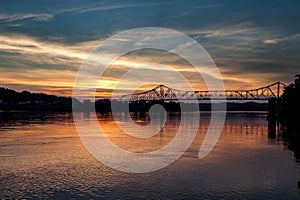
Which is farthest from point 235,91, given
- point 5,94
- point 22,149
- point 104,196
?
point 104,196

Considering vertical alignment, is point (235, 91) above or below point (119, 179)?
above

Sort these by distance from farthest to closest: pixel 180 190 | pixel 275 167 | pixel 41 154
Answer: pixel 41 154
pixel 275 167
pixel 180 190

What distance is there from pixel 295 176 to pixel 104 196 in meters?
9.42

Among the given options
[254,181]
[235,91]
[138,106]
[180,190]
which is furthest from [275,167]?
[138,106]

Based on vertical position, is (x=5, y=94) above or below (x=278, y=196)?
above

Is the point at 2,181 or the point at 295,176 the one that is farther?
the point at 295,176

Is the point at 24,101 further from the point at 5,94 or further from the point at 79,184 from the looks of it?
the point at 79,184

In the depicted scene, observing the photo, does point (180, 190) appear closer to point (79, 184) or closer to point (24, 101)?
point (79, 184)

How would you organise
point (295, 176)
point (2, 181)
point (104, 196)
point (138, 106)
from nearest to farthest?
point (104, 196), point (2, 181), point (295, 176), point (138, 106)

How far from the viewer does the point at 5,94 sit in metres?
145

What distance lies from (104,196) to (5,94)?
145 meters

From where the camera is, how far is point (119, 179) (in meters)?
15.5

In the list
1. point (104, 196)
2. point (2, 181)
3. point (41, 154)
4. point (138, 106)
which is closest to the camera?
point (104, 196)

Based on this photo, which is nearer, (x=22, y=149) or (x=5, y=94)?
(x=22, y=149)
